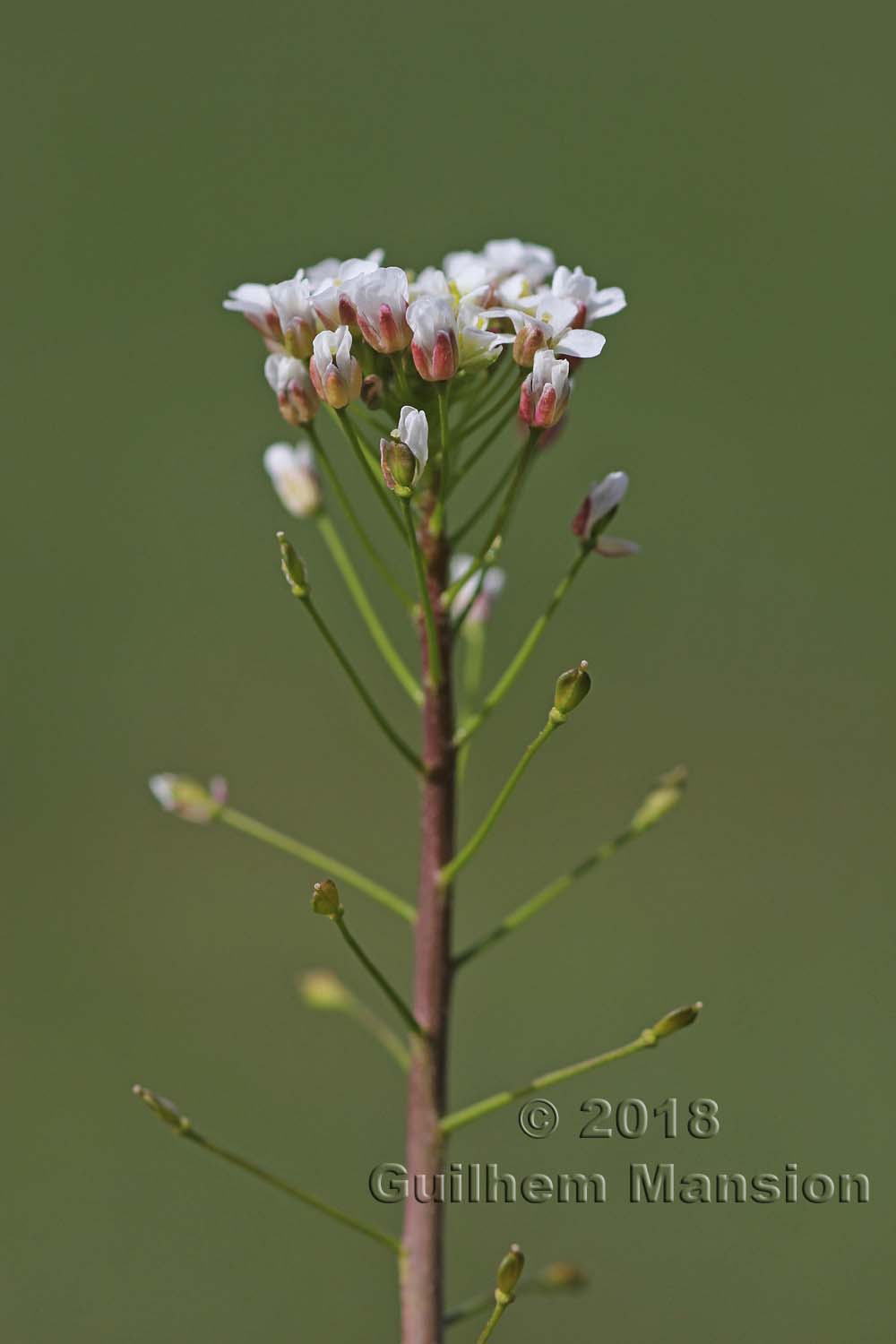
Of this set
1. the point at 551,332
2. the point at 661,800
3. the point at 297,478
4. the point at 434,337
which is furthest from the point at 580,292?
the point at 661,800

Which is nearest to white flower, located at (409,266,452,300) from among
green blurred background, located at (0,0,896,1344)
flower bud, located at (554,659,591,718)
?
flower bud, located at (554,659,591,718)

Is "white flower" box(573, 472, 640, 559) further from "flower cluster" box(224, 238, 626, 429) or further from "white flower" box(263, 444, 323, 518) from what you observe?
"white flower" box(263, 444, 323, 518)

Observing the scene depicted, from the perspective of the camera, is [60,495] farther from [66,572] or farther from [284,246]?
[284,246]

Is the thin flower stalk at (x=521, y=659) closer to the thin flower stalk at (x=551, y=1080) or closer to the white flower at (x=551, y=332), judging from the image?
the white flower at (x=551, y=332)

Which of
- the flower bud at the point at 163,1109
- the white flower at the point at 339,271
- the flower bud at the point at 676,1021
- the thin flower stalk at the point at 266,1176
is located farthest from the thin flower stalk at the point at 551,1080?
the white flower at the point at 339,271

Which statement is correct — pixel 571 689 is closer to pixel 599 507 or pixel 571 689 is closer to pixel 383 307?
pixel 599 507

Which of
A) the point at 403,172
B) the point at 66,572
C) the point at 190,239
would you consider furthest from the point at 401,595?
the point at 403,172

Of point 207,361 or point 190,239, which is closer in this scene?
point 207,361
